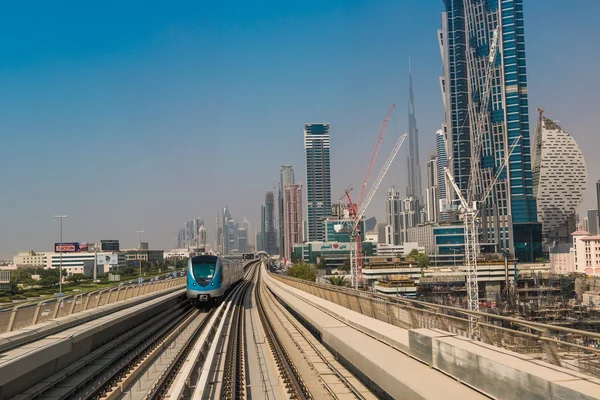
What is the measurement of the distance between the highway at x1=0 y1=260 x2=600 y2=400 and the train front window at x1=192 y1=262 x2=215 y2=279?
8.26 m

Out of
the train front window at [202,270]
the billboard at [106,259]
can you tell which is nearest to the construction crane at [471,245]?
the train front window at [202,270]

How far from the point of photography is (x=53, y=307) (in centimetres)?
1770

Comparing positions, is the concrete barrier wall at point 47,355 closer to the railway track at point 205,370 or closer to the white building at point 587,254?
the railway track at point 205,370

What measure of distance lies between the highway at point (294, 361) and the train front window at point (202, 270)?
27.1 ft

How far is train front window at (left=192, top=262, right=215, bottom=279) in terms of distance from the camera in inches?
1363

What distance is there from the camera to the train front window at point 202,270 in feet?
114

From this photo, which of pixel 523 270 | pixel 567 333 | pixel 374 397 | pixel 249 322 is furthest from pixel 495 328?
pixel 523 270

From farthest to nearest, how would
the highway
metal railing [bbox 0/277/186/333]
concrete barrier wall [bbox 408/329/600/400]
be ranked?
metal railing [bbox 0/277/186/333] < the highway < concrete barrier wall [bbox 408/329/600/400]

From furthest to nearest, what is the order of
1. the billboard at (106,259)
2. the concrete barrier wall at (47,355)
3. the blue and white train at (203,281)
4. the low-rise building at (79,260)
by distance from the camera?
the low-rise building at (79,260)
the billboard at (106,259)
the blue and white train at (203,281)
the concrete barrier wall at (47,355)

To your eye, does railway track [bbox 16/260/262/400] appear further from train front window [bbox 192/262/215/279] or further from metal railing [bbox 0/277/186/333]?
train front window [bbox 192/262/215/279]

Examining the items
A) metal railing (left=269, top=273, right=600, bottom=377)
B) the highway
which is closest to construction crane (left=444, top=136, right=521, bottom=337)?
metal railing (left=269, top=273, right=600, bottom=377)

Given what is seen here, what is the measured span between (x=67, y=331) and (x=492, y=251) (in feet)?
591

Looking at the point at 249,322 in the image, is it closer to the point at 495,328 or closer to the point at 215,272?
the point at 215,272

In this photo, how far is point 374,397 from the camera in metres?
11.1
